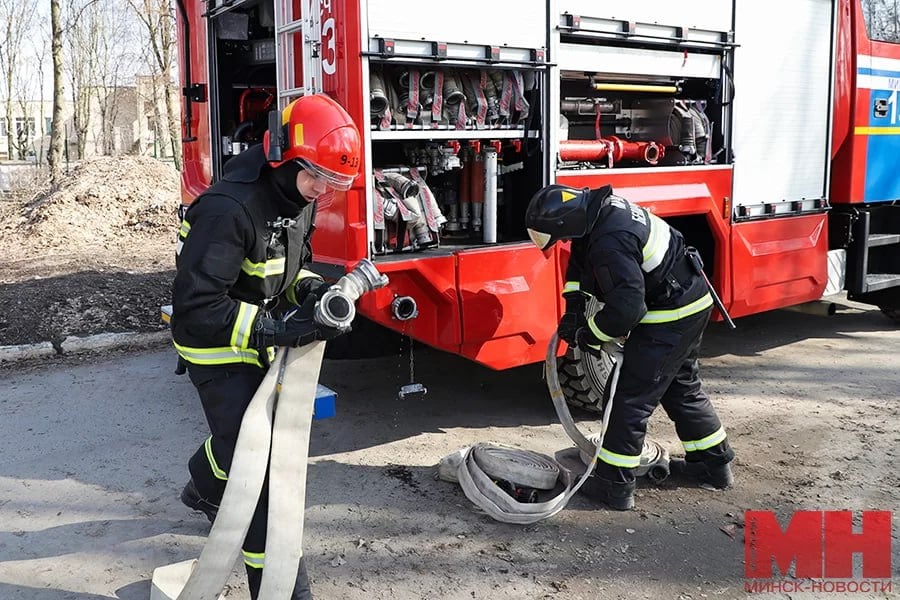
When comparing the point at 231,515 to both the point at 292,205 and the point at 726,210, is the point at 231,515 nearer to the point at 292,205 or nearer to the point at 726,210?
the point at 292,205

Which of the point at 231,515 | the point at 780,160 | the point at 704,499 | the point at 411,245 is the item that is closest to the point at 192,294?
the point at 231,515

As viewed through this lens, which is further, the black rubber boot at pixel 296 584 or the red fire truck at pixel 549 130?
the red fire truck at pixel 549 130

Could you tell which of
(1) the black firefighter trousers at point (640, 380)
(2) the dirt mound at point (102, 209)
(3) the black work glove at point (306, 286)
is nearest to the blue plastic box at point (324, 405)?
(3) the black work glove at point (306, 286)

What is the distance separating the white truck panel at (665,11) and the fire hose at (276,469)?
226cm

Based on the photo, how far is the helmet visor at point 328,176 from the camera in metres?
2.71

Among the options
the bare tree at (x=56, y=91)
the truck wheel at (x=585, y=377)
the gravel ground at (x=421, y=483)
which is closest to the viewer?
the gravel ground at (x=421, y=483)

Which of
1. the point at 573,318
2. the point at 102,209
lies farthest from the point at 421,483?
the point at 102,209

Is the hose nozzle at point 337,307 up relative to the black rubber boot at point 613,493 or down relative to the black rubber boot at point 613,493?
up

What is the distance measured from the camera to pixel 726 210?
201 inches

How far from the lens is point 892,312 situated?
23.3 feet

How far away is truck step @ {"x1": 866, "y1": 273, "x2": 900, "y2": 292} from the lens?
631 centimetres

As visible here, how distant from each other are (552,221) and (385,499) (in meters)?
1.48

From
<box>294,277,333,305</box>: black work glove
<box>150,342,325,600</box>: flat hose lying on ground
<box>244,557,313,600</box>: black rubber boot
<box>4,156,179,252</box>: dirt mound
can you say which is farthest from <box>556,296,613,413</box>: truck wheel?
<box>4,156,179,252</box>: dirt mound

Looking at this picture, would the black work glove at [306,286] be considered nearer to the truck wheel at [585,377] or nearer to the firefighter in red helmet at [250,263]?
the firefighter in red helmet at [250,263]
